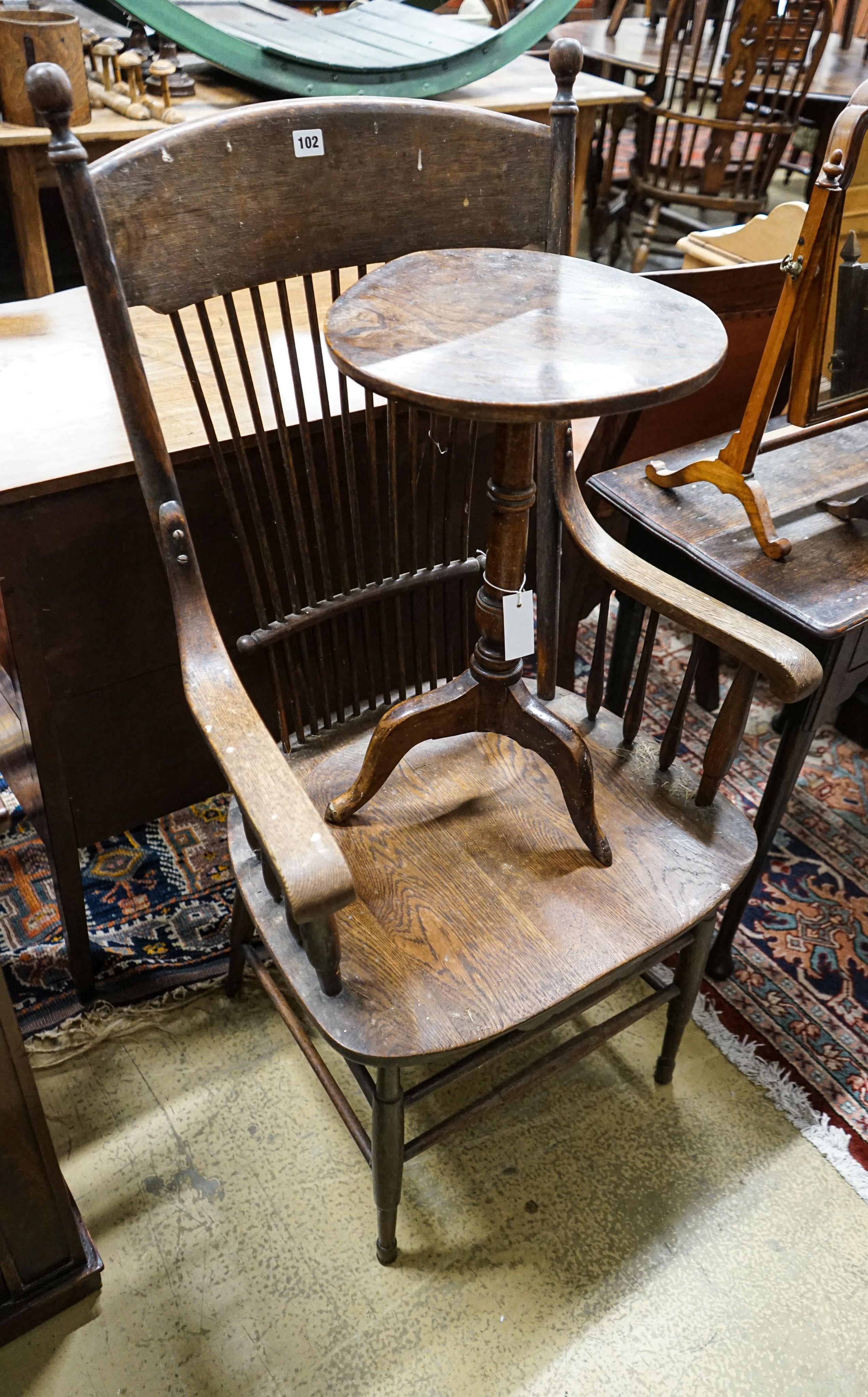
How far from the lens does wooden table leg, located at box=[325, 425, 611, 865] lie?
3.49ft

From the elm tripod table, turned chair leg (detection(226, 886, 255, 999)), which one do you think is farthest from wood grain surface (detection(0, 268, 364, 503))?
turned chair leg (detection(226, 886, 255, 999))

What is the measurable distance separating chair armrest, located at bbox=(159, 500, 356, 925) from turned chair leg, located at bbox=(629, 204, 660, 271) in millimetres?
2973

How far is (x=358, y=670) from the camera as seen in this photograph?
1632 mm

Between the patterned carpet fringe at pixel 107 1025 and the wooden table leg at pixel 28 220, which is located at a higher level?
the wooden table leg at pixel 28 220

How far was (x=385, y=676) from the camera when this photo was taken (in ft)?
4.20

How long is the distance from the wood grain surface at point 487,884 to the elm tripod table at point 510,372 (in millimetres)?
58

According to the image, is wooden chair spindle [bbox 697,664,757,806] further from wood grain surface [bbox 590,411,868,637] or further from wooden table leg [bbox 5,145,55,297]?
wooden table leg [bbox 5,145,55,297]

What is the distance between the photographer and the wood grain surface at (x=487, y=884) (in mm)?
997

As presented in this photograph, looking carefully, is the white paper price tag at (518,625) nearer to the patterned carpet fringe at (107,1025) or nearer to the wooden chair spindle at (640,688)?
the wooden chair spindle at (640,688)

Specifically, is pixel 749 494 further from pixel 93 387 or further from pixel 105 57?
pixel 105 57

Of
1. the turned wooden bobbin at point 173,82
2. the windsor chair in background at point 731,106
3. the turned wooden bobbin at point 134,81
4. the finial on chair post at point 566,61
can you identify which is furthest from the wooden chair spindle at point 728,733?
the windsor chair in background at point 731,106

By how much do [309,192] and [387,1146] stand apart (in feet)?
3.25

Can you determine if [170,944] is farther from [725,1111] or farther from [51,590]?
[725,1111]

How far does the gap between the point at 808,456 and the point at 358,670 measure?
2.61 ft
